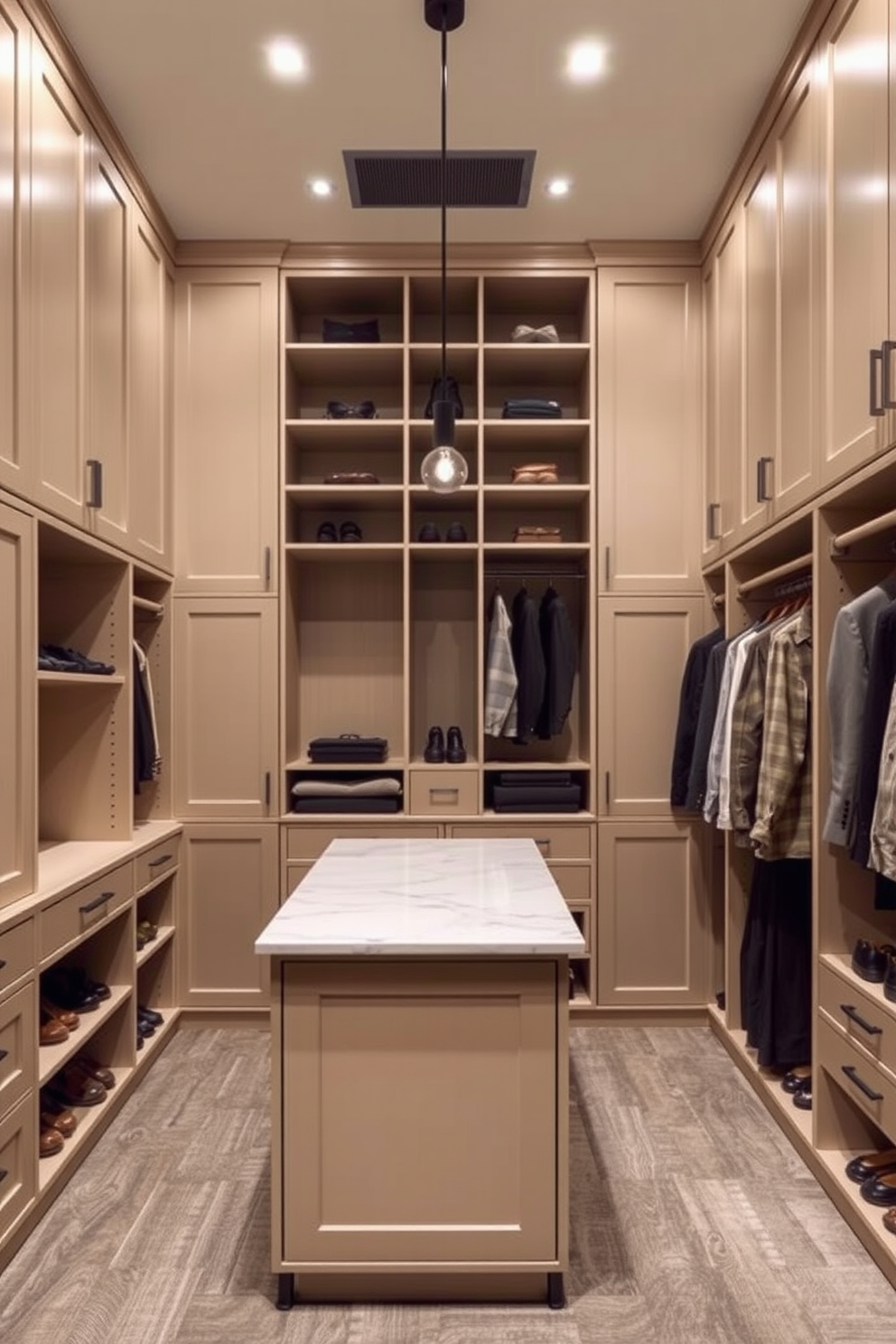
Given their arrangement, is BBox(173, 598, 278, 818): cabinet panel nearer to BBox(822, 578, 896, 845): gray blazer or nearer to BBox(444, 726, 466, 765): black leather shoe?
BBox(444, 726, 466, 765): black leather shoe

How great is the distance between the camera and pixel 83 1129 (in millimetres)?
2535

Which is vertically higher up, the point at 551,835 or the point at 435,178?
the point at 435,178

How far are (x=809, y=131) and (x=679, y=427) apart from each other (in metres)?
1.29

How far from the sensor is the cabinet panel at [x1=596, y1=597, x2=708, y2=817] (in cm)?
358

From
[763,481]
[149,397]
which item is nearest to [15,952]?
[149,397]

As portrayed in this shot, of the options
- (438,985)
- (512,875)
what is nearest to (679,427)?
(512,875)

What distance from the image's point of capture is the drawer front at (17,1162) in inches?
80.1

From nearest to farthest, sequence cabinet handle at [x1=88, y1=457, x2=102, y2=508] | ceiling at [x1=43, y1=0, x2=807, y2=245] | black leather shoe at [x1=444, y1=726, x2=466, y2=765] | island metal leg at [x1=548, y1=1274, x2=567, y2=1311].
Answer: island metal leg at [x1=548, y1=1274, x2=567, y2=1311] → ceiling at [x1=43, y1=0, x2=807, y2=245] → cabinet handle at [x1=88, y1=457, x2=102, y2=508] → black leather shoe at [x1=444, y1=726, x2=466, y2=765]

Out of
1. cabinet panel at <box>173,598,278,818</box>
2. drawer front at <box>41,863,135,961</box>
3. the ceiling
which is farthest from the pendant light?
drawer front at <box>41,863,135,961</box>

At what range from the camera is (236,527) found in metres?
3.61

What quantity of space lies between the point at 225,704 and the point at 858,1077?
8.24 feet

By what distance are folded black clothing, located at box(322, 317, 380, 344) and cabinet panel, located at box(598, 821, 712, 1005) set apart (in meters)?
2.22

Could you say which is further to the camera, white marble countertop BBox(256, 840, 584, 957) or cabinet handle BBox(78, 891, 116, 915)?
cabinet handle BBox(78, 891, 116, 915)

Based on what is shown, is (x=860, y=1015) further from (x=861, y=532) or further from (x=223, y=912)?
(x=223, y=912)
